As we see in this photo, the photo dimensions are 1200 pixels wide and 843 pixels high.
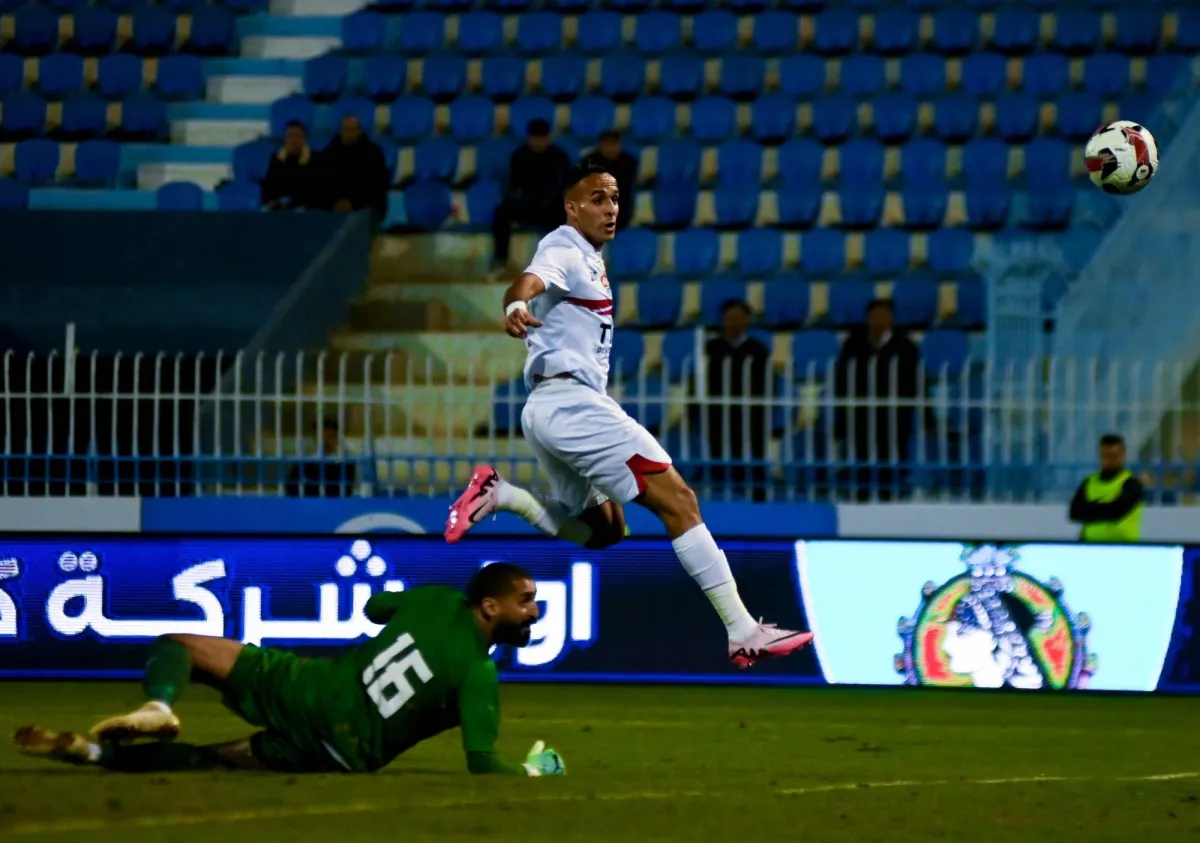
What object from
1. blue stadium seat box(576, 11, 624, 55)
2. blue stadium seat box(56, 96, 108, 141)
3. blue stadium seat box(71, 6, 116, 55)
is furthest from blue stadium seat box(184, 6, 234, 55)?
blue stadium seat box(576, 11, 624, 55)

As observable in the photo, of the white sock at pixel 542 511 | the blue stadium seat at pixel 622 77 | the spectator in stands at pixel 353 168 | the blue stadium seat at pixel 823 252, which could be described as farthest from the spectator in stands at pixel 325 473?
the white sock at pixel 542 511

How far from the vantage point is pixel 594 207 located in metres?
7.98

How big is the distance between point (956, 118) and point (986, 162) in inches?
24.6

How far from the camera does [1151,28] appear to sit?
18516 millimetres

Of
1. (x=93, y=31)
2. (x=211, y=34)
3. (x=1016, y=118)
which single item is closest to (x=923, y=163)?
(x=1016, y=118)

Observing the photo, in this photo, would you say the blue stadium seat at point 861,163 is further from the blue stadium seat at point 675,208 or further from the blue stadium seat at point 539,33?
the blue stadium seat at point 539,33

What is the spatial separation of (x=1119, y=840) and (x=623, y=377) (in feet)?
31.4

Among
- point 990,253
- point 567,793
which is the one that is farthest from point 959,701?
point 990,253

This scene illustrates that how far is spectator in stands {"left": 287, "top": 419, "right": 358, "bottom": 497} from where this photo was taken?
45.4 ft

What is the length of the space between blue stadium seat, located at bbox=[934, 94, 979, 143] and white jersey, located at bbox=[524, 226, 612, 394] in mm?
10400

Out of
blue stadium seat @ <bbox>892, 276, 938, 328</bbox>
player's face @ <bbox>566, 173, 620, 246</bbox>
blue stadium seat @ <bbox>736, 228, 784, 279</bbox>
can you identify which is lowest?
blue stadium seat @ <bbox>892, 276, 938, 328</bbox>

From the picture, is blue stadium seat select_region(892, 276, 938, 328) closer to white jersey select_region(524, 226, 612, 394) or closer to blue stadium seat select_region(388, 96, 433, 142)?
blue stadium seat select_region(388, 96, 433, 142)

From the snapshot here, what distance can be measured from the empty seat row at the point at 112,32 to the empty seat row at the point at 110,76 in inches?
10.8

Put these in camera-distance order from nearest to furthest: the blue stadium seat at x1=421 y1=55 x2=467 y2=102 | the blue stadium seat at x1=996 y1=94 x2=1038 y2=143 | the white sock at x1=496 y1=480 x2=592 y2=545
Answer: the white sock at x1=496 y1=480 x2=592 y2=545, the blue stadium seat at x1=996 y1=94 x2=1038 y2=143, the blue stadium seat at x1=421 y1=55 x2=467 y2=102
